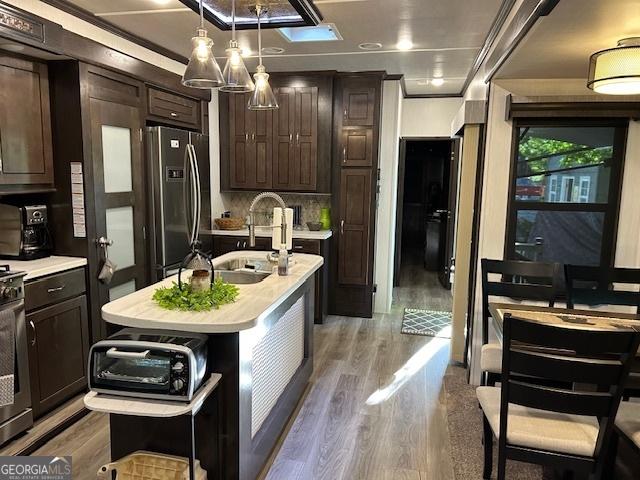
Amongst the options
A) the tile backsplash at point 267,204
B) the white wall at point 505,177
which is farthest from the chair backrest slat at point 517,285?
the tile backsplash at point 267,204

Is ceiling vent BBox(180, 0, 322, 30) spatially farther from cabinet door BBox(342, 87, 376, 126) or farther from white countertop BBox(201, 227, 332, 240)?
white countertop BBox(201, 227, 332, 240)

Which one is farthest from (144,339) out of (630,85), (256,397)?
(630,85)

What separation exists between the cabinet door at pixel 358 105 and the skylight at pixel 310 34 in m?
1.12

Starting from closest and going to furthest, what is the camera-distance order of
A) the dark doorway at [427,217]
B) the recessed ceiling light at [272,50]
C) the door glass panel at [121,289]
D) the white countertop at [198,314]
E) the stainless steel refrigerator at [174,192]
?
the white countertop at [198,314] → the door glass panel at [121,289] → the stainless steel refrigerator at [174,192] → the recessed ceiling light at [272,50] → the dark doorway at [427,217]

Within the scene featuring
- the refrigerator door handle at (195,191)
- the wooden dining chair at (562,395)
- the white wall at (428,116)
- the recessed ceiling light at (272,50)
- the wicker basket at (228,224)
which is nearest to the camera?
the wooden dining chair at (562,395)

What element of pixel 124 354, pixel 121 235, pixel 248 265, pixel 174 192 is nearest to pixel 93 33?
pixel 174 192

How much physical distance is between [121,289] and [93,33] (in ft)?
6.24

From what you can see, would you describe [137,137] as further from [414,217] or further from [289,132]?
[414,217]

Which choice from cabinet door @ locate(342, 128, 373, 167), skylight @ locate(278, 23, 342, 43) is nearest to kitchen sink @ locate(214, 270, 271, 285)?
skylight @ locate(278, 23, 342, 43)

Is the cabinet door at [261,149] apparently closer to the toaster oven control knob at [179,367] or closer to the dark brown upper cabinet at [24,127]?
the dark brown upper cabinet at [24,127]

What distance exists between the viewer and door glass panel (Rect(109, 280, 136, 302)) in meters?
3.38

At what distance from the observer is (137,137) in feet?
11.7

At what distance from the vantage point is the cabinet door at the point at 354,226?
4.75 metres

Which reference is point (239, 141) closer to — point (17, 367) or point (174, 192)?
point (174, 192)
